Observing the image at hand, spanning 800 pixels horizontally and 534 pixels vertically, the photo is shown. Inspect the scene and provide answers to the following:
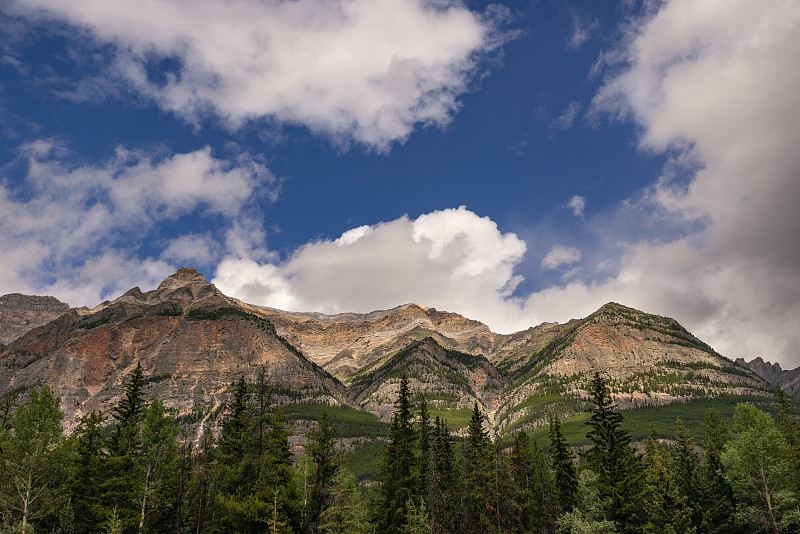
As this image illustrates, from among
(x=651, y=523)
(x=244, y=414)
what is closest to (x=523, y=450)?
(x=651, y=523)

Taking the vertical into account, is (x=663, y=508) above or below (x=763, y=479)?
below

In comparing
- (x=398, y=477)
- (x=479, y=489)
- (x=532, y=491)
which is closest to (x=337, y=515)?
(x=398, y=477)

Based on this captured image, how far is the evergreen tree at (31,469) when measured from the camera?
4244cm

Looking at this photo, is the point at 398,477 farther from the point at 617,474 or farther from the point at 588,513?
the point at 617,474

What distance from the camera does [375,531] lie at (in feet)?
161

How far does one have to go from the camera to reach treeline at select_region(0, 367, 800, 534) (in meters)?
40.7

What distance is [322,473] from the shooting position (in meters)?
41.8

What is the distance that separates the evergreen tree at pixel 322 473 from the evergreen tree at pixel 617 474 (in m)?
24.4

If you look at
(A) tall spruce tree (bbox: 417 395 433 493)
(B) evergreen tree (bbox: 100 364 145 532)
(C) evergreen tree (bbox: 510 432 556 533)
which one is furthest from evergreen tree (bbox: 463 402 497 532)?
(B) evergreen tree (bbox: 100 364 145 532)

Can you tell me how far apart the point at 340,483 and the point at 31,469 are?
1133 inches

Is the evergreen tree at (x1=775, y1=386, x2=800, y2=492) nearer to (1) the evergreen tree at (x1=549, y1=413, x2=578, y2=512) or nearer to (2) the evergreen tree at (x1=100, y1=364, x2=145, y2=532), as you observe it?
(1) the evergreen tree at (x1=549, y1=413, x2=578, y2=512)

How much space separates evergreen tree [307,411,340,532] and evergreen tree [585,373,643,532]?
24.4 meters

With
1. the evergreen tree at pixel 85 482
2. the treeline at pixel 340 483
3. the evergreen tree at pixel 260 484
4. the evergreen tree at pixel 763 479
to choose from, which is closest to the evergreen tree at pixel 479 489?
the treeline at pixel 340 483

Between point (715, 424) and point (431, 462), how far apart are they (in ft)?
217
